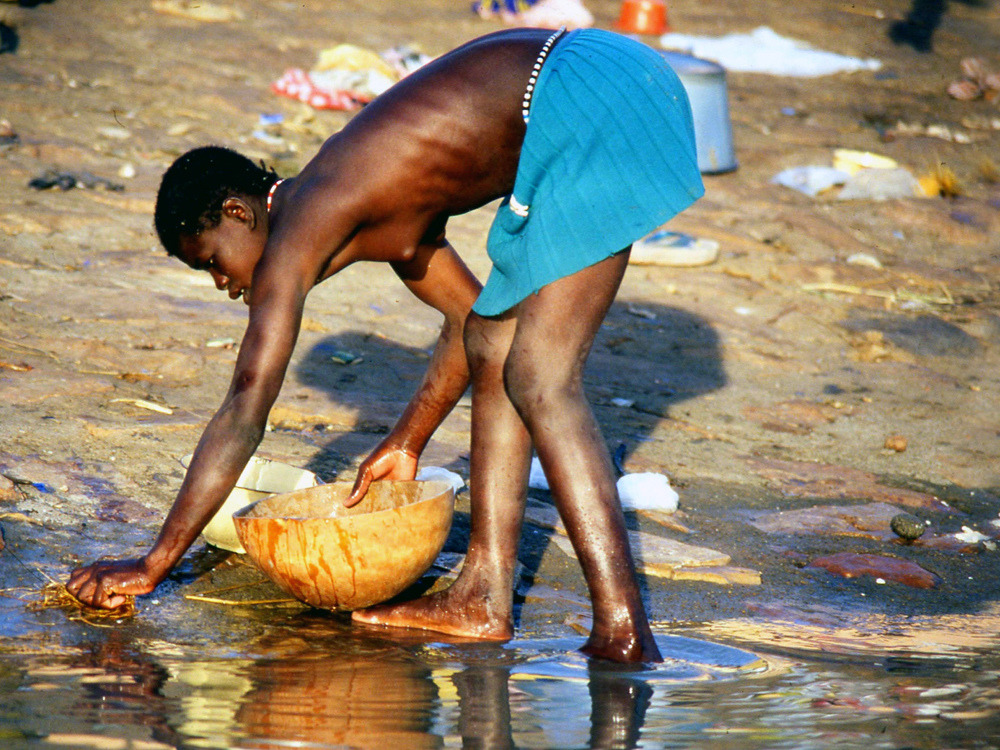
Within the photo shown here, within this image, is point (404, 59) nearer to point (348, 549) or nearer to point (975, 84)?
point (975, 84)

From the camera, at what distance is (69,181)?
6.38 meters

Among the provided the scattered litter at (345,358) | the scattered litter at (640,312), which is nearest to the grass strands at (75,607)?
the scattered litter at (345,358)

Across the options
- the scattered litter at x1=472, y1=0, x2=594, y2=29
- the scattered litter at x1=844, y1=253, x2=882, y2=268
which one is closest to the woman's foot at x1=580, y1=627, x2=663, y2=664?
the scattered litter at x1=844, y1=253, x2=882, y2=268

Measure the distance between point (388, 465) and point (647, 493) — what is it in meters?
1.00

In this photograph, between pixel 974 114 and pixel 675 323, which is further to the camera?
pixel 974 114

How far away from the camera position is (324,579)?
2578mm

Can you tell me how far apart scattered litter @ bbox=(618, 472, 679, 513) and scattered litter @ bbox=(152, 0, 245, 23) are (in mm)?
8527

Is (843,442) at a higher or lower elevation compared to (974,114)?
lower

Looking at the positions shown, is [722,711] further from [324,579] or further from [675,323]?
[675,323]

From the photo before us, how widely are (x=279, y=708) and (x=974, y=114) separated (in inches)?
414

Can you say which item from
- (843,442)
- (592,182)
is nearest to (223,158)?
(592,182)

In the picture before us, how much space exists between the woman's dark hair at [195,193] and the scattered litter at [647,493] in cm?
162

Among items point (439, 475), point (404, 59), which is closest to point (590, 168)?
point (439, 475)

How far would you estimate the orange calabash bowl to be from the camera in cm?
254
